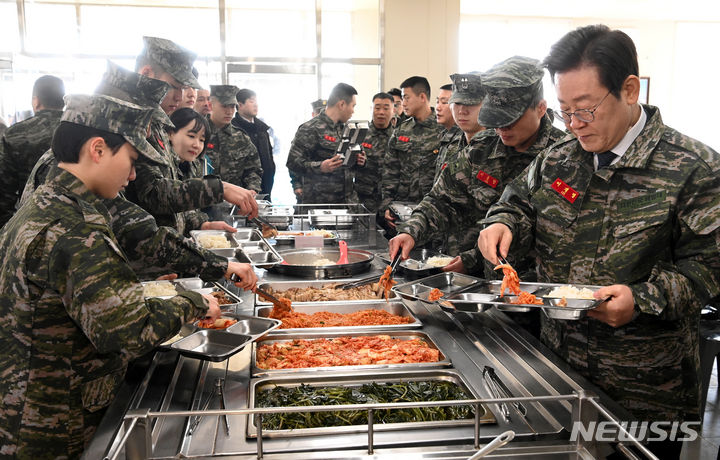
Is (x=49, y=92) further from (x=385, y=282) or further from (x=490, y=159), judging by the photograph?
(x=490, y=159)

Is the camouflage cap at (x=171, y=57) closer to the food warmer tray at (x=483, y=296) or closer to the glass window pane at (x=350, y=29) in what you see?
the food warmer tray at (x=483, y=296)

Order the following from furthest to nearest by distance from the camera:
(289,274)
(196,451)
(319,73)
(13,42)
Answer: (319,73)
(13,42)
(289,274)
(196,451)

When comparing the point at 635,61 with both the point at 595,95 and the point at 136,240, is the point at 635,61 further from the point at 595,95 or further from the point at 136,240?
the point at 136,240

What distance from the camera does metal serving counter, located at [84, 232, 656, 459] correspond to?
1.00 metres

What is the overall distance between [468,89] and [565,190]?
4.59 feet

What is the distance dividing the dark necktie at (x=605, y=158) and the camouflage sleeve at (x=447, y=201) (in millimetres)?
747

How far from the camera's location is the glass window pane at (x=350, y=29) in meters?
7.86

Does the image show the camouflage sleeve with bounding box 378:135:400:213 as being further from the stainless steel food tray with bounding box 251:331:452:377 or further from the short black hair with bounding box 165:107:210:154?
the stainless steel food tray with bounding box 251:331:452:377

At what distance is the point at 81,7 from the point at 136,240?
22.9 feet

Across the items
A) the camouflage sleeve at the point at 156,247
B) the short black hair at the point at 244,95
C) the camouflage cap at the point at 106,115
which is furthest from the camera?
the short black hair at the point at 244,95

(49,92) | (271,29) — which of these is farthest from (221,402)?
(271,29)

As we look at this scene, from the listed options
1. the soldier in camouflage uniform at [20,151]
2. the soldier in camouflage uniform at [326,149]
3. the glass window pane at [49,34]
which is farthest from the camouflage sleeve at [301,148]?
the glass window pane at [49,34]

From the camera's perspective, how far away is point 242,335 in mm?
1440

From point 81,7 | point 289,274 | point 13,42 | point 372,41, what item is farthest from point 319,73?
point 289,274
